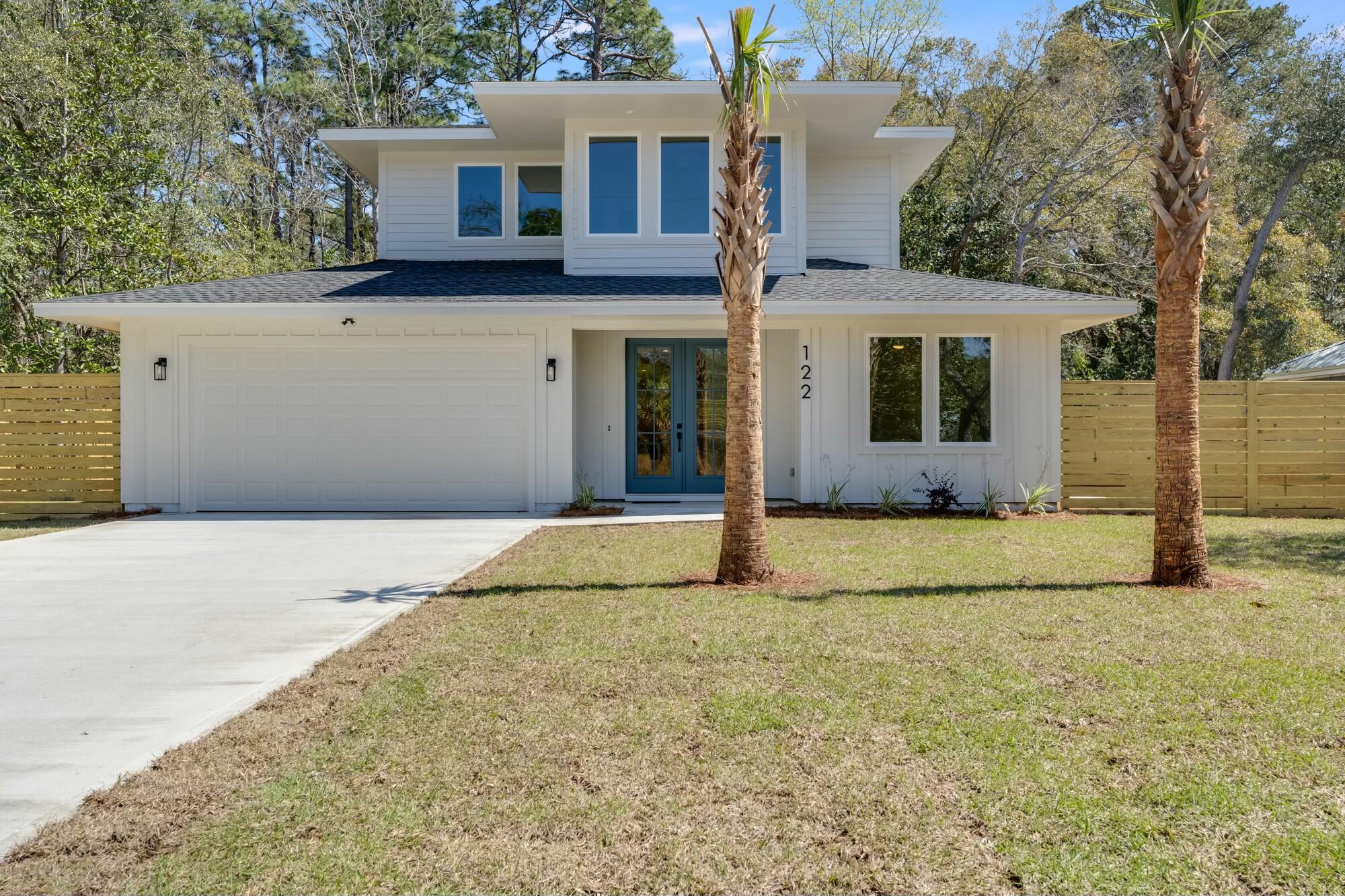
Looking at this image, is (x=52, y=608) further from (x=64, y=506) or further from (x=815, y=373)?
(x=815, y=373)

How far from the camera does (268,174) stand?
81.4 feet

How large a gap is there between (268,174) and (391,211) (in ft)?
39.4

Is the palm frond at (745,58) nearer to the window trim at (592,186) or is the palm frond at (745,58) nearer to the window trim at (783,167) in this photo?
the window trim at (783,167)

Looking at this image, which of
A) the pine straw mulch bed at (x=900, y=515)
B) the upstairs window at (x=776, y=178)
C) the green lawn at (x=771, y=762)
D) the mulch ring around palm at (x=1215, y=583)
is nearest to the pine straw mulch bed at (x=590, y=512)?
the pine straw mulch bed at (x=900, y=515)

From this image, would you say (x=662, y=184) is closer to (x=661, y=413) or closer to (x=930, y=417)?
(x=661, y=413)

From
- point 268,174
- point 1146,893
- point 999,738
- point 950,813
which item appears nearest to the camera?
point 1146,893

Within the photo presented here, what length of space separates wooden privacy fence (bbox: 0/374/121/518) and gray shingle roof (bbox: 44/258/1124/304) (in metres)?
1.46

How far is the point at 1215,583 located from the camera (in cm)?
718

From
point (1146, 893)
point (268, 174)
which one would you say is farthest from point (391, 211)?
point (1146, 893)

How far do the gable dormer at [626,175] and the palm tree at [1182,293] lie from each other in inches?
222

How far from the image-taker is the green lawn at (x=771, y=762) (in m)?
2.78

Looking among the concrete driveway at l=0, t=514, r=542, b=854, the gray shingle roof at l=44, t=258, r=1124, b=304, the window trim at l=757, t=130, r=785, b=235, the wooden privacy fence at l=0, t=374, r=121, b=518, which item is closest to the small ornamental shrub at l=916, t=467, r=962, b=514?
the gray shingle roof at l=44, t=258, r=1124, b=304

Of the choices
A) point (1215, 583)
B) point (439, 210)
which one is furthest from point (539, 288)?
point (1215, 583)

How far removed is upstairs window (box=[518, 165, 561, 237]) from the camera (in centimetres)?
1520
